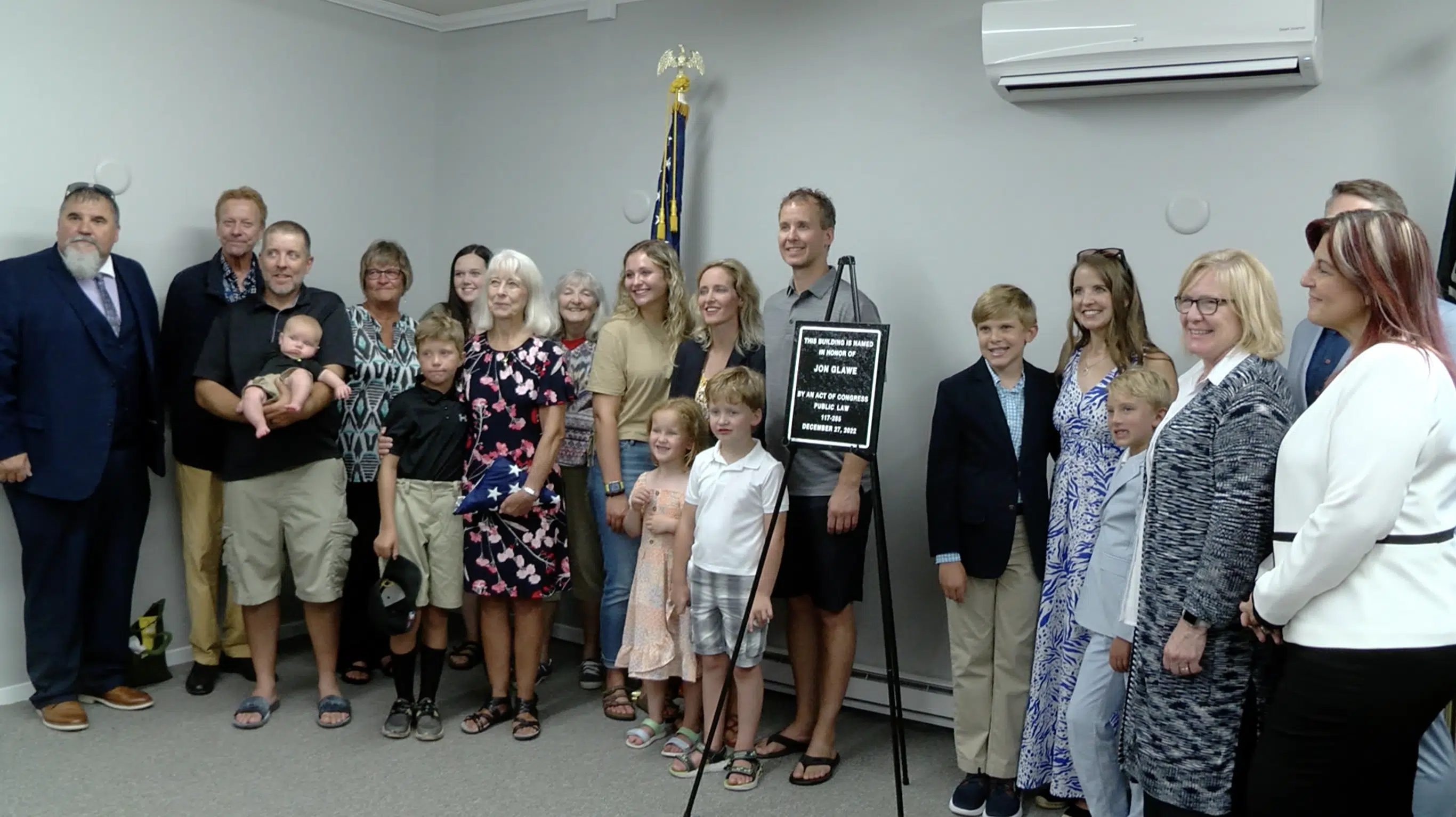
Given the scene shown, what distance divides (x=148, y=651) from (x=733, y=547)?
2304mm

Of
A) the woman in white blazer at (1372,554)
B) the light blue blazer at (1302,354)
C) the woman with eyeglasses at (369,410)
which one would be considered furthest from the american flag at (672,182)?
the woman in white blazer at (1372,554)

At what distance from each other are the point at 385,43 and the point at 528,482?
2.52 meters

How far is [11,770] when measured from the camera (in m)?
3.34

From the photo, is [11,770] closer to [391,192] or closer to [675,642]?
[675,642]

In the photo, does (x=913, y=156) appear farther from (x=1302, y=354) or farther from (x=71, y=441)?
(x=71, y=441)

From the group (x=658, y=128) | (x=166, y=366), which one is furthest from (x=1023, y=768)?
(x=166, y=366)

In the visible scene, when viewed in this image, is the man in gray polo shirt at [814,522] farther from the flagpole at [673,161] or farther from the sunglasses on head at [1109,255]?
the flagpole at [673,161]

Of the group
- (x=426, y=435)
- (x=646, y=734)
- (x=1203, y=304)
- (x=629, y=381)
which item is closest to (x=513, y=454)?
(x=426, y=435)

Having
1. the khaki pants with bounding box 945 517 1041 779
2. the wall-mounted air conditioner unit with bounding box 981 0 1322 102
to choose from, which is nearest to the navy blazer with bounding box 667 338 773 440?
the khaki pants with bounding box 945 517 1041 779

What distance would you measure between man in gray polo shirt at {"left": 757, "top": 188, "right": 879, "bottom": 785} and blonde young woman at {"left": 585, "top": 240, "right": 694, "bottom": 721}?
421 mm

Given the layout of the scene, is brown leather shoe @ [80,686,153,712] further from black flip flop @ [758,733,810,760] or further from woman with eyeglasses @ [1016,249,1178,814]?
woman with eyeglasses @ [1016,249,1178,814]

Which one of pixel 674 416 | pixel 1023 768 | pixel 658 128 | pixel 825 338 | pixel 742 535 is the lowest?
pixel 1023 768

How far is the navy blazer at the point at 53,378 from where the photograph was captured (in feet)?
12.0

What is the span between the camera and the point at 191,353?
4.12m
